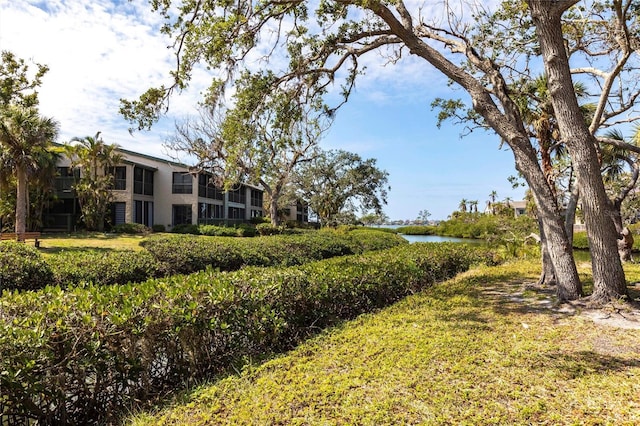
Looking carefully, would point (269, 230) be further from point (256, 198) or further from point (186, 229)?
point (256, 198)

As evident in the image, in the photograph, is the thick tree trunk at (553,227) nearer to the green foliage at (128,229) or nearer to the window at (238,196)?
the green foliage at (128,229)

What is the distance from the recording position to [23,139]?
2033 cm

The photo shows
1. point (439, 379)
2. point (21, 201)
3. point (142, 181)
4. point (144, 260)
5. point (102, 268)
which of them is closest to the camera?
point (439, 379)

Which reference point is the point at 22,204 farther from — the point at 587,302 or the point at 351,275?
the point at 587,302

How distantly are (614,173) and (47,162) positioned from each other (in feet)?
101

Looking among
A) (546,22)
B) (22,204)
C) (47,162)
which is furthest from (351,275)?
(47,162)

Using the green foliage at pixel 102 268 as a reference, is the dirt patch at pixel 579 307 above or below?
below

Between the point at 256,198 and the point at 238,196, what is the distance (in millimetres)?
7113

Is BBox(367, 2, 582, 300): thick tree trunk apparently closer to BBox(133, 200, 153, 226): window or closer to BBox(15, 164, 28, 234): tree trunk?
BBox(15, 164, 28, 234): tree trunk

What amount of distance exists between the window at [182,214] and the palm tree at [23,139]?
1166 cm

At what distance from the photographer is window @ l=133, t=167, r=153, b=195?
2931cm

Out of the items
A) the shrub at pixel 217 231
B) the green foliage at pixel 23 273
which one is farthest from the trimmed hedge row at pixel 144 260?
the shrub at pixel 217 231

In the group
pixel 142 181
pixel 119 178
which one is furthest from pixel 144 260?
pixel 142 181

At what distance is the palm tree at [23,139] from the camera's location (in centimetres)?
1966
